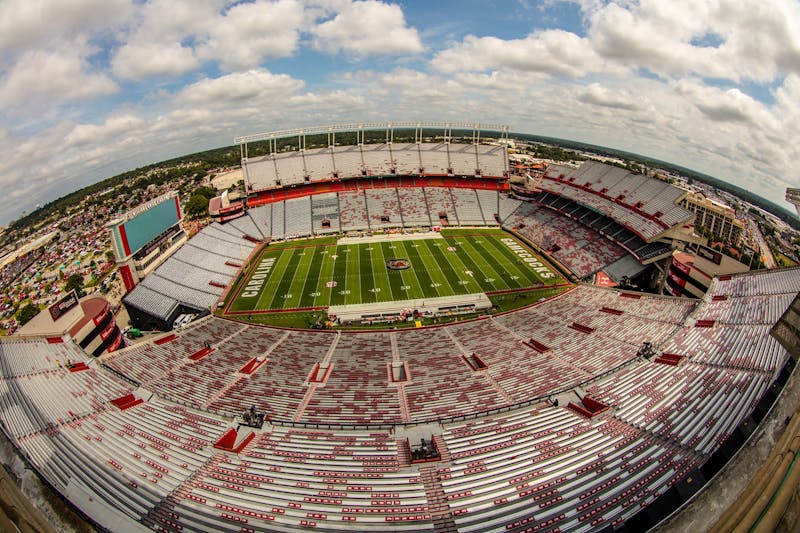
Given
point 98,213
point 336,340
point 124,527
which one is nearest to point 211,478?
point 124,527

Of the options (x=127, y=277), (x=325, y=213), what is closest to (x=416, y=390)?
(x=127, y=277)

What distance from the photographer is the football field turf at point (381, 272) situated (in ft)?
142

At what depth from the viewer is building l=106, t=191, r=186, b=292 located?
132ft

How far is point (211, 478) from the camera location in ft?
51.5

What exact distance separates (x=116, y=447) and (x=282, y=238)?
46405 mm

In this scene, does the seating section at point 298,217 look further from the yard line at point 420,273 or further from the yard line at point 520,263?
the yard line at point 520,263

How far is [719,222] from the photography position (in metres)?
85.5

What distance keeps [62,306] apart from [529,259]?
54587 millimetres

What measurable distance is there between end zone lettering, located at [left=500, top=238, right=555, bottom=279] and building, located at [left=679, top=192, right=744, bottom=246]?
48630 mm

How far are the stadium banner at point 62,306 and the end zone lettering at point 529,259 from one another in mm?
52421

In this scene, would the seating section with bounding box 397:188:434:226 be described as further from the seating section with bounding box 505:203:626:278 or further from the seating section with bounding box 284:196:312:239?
the seating section with bounding box 284:196:312:239

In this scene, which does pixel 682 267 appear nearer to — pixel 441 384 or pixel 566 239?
pixel 566 239

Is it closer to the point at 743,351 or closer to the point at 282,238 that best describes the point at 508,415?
the point at 743,351

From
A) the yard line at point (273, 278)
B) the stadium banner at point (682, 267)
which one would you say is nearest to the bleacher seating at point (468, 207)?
the stadium banner at point (682, 267)
